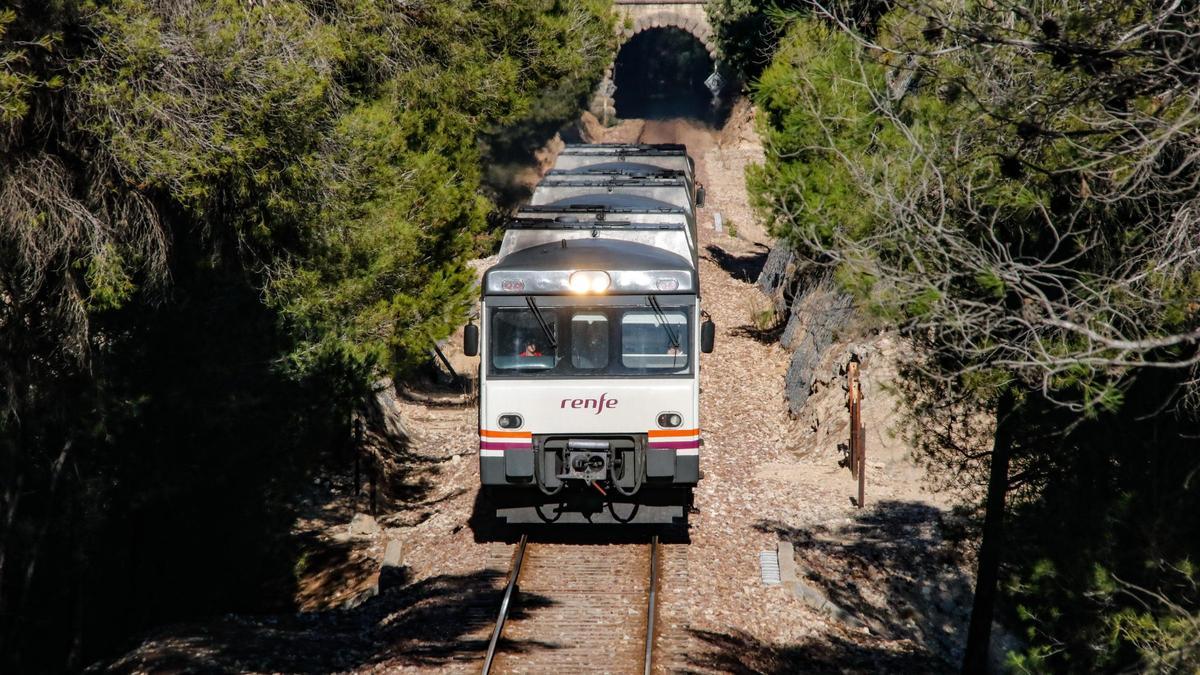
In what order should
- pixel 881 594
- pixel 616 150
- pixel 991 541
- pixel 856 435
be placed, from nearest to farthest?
pixel 991 541 → pixel 881 594 → pixel 856 435 → pixel 616 150

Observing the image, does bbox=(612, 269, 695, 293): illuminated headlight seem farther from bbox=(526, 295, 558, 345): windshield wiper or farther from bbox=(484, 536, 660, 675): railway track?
bbox=(484, 536, 660, 675): railway track

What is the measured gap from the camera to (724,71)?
52.9 metres

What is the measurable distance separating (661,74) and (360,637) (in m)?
72.5

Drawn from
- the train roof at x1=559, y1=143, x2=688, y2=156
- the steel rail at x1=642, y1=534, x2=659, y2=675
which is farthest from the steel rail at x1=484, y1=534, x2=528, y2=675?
the train roof at x1=559, y1=143, x2=688, y2=156

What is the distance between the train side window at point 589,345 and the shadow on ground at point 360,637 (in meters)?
2.52

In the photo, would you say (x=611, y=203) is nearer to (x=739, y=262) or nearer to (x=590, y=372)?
(x=590, y=372)

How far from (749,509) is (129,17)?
9.82 meters

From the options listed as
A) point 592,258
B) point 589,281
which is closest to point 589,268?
point 589,281

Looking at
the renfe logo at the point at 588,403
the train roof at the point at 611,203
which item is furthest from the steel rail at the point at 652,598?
the train roof at the point at 611,203

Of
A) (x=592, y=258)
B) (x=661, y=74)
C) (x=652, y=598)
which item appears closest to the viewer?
(x=652, y=598)

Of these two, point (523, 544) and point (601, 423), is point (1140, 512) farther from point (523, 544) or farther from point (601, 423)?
point (523, 544)

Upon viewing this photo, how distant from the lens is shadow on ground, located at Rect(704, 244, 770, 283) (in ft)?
114

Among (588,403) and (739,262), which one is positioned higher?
(739,262)

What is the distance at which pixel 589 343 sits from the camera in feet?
41.4
